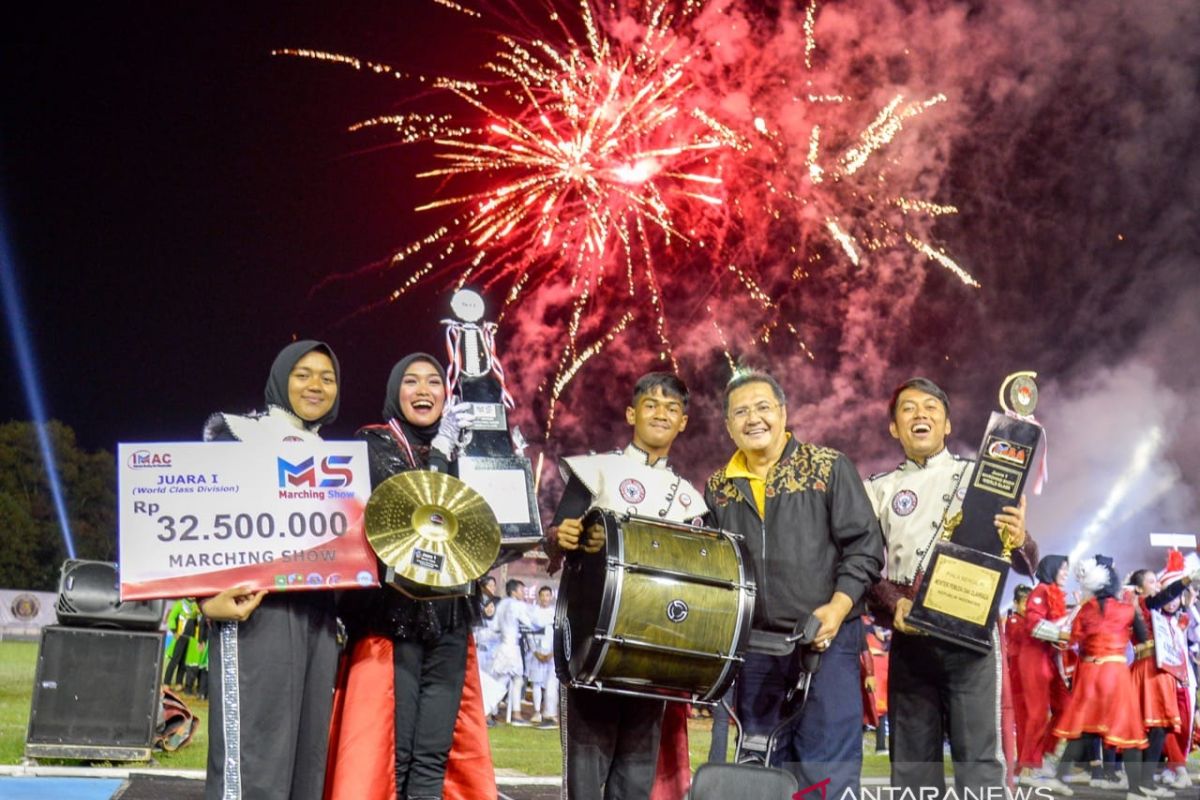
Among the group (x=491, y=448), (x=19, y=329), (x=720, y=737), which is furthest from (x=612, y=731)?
(x=19, y=329)

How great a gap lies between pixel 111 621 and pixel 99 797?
192 centimetres

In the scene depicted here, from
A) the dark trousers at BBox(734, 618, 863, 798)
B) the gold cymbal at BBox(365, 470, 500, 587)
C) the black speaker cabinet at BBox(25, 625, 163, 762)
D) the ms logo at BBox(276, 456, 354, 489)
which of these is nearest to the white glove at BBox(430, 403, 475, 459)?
the gold cymbal at BBox(365, 470, 500, 587)

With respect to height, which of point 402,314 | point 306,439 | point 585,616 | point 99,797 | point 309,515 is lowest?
point 99,797

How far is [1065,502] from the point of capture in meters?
40.0

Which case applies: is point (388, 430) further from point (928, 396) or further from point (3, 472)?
point (3, 472)

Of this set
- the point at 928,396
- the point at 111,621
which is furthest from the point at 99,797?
the point at 928,396

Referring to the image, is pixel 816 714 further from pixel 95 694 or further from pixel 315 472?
pixel 95 694

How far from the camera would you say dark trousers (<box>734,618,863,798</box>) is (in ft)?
14.6

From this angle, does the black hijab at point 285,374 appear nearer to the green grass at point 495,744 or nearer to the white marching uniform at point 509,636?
the green grass at point 495,744

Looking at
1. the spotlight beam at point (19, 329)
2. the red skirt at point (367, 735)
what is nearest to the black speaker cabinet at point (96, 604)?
the red skirt at point (367, 735)

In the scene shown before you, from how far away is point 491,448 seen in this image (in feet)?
16.2

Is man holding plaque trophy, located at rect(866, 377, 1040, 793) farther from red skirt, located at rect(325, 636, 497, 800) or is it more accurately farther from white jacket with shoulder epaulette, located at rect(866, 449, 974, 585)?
red skirt, located at rect(325, 636, 497, 800)

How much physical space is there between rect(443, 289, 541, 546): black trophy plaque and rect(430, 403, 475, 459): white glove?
0.12 feet

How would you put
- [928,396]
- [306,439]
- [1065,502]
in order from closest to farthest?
[306,439]
[928,396]
[1065,502]
